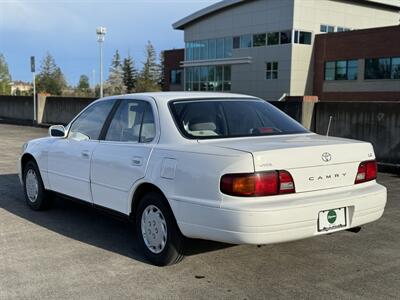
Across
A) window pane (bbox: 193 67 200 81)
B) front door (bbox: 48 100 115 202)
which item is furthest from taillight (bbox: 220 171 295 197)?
window pane (bbox: 193 67 200 81)

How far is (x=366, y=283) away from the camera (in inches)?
170

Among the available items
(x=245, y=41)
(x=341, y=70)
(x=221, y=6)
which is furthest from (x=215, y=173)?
(x=221, y=6)

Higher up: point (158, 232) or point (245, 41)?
point (245, 41)

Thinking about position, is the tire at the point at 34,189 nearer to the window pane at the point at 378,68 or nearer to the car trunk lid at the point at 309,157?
the car trunk lid at the point at 309,157

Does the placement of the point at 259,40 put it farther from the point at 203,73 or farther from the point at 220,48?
the point at 203,73

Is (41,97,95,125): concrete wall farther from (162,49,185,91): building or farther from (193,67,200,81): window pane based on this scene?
(162,49,185,91): building

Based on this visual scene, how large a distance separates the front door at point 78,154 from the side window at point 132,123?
0.78 ft

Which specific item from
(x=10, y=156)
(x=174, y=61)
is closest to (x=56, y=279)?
(x=10, y=156)

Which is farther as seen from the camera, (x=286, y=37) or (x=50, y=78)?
(x=50, y=78)

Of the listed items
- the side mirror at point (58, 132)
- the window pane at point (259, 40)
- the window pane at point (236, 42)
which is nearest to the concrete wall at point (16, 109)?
the side mirror at point (58, 132)

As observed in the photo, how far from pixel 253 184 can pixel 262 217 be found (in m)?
0.27

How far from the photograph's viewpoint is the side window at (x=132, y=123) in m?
5.01

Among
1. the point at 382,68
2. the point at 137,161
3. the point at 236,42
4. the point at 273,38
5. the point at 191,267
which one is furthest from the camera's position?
the point at 236,42

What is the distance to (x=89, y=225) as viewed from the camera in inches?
243
